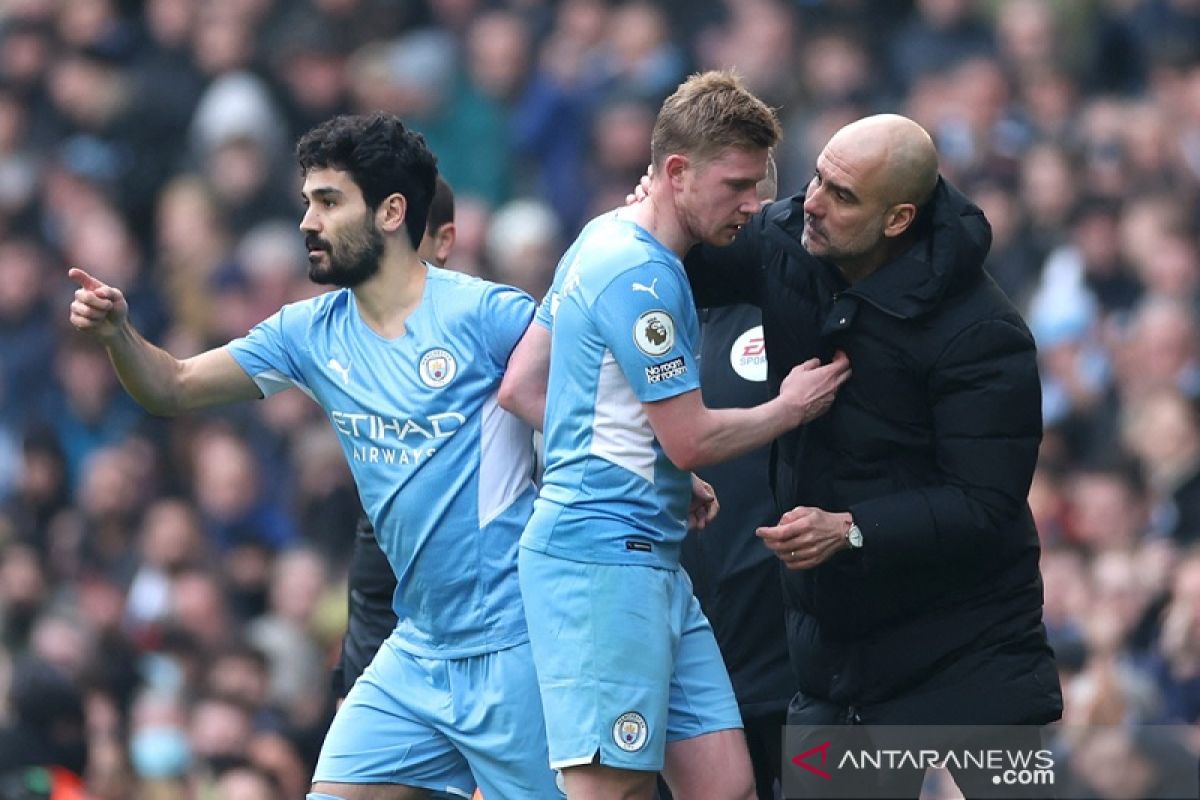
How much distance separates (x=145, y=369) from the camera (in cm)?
705

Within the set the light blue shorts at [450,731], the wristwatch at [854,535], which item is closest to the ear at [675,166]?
the wristwatch at [854,535]

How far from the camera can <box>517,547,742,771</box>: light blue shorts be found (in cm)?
648

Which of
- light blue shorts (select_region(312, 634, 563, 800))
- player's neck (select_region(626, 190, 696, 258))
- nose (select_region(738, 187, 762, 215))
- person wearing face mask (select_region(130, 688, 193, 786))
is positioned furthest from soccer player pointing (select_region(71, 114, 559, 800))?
person wearing face mask (select_region(130, 688, 193, 786))

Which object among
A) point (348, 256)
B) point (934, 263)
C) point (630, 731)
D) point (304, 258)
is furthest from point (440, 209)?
point (304, 258)

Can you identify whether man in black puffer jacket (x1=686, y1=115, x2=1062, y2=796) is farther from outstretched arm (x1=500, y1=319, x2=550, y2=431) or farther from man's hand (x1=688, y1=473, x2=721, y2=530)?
outstretched arm (x1=500, y1=319, x2=550, y2=431)

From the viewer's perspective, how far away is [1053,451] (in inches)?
425

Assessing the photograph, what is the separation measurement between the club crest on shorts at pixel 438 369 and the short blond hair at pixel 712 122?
33.2 inches

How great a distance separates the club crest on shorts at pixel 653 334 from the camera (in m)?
6.42

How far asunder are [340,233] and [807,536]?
1638mm

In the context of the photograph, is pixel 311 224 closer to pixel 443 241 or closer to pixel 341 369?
pixel 341 369

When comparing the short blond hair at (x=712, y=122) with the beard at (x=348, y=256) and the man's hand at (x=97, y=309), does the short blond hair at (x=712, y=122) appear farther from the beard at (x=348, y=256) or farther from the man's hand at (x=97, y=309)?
the man's hand at (x=97, y=309)

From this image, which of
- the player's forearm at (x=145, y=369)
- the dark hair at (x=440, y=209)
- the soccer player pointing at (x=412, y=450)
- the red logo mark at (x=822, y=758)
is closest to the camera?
the red logo mark at (x=822, y=758)

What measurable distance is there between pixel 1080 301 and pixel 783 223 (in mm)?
5062

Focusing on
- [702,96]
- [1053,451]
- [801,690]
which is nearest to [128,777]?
[1053,451]
